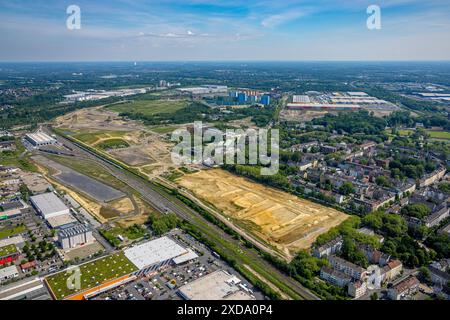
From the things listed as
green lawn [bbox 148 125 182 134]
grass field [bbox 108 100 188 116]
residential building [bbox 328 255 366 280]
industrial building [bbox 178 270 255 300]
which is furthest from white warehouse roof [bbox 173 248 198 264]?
grass field [bbox 108 100 188 116]

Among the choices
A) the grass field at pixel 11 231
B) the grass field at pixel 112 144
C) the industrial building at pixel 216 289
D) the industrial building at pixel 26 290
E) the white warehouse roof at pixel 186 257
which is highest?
the grass field at pixel 112 144

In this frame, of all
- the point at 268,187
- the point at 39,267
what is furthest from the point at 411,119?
the point at 39,267

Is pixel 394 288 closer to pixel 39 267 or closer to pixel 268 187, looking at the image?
pixel 268 187

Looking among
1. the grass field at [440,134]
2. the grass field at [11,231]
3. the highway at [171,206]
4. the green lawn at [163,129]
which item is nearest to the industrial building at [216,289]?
the highway at [171,206]

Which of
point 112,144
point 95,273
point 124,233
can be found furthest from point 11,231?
point 112,144

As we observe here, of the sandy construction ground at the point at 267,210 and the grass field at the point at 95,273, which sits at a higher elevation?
the sandy construction ground at the point at 267,210

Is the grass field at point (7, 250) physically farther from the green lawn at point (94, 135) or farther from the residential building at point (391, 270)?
the green lawn at point (94, 135)

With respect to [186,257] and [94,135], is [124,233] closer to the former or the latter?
[186,257]
